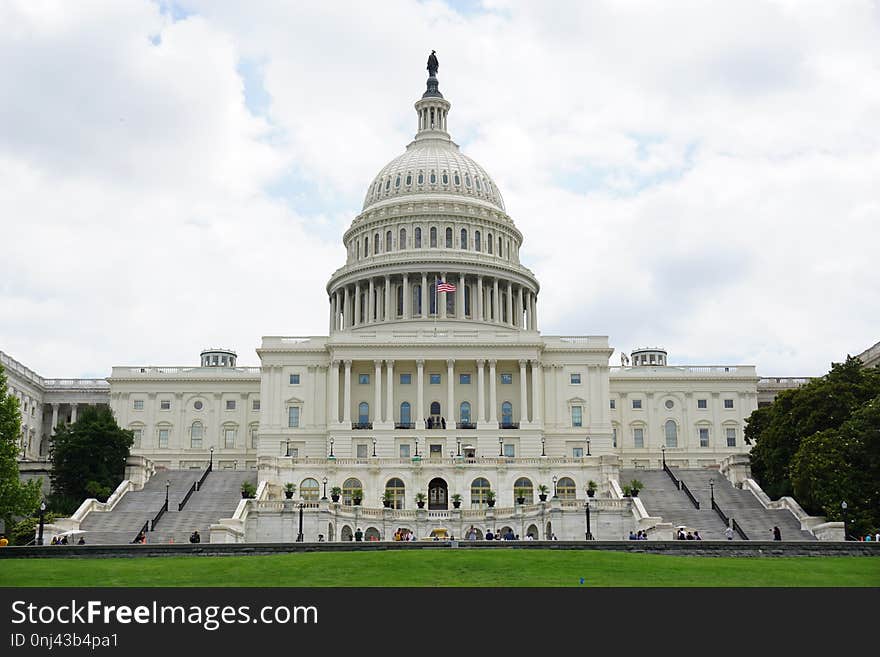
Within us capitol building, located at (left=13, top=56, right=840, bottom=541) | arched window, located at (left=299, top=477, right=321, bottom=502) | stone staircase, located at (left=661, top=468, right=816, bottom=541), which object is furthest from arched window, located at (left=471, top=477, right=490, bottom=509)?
stone staircase, located at (left=661, top=468, right=816, bottom=541)

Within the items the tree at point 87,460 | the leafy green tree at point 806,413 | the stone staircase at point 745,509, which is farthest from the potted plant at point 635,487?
the tree at point 87,460

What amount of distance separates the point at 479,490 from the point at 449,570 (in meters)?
48.7

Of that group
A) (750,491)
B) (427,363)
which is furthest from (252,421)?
(750,491)

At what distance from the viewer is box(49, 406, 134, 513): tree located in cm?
9194

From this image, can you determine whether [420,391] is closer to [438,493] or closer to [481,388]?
[481,388]

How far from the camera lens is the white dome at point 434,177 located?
148250 millimetres

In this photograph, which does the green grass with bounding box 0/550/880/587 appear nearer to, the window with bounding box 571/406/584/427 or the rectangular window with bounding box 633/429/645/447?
Answer: the window with bounding box 571/406/584/427

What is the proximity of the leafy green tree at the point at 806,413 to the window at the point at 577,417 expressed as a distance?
2868 cm

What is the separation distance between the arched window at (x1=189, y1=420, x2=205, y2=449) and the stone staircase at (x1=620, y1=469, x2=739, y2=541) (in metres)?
56.9

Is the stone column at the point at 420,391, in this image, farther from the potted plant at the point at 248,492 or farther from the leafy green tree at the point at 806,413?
the leafy green tree at the point at 806,413
